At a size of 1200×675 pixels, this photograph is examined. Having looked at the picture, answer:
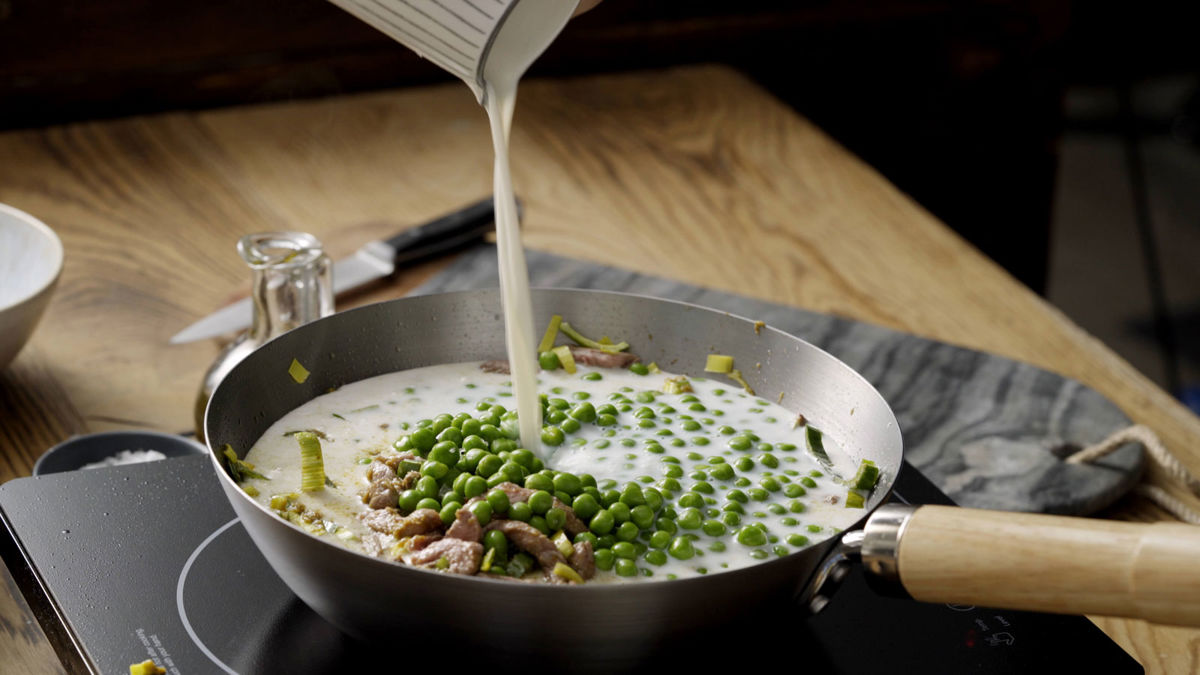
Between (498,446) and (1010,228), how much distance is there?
7.39ft

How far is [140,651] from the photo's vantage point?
39.1 inches

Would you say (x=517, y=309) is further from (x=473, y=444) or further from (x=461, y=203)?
(x=461, y=203)

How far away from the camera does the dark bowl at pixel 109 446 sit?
Result: 1.37 meters

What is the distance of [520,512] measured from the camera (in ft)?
3.43

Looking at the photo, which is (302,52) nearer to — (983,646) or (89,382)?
(89,382)

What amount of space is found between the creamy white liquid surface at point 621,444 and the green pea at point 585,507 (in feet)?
0.20

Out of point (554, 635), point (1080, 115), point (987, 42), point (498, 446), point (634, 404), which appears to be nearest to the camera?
point (554, 635)

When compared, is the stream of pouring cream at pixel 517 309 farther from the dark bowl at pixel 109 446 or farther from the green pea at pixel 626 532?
the dark bowl at pixel 109 446

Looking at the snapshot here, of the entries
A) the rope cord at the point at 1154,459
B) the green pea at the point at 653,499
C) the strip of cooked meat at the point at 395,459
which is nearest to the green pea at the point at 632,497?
the green pea at the point at 653,499

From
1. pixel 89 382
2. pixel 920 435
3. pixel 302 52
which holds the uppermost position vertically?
pixel 302 52

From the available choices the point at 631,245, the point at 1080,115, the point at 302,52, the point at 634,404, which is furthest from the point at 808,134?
the point at 1080,115

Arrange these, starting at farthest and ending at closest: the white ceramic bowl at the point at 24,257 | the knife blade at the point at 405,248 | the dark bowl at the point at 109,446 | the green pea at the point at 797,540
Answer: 1. the knife blade at the point at 405,248
2. the white ceramic bowl at the point at 24,257
3. the dark bowl at the point at 109,446
4. the green pea at the point at 797,540

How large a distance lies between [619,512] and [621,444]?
0.63 ft

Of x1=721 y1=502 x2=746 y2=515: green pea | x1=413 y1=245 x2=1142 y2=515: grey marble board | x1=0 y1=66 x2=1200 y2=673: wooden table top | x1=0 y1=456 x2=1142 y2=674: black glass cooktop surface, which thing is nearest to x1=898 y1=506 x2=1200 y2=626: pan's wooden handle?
x1=0 y1=456 x2=1142 y2=674: black glass cooktop surface
